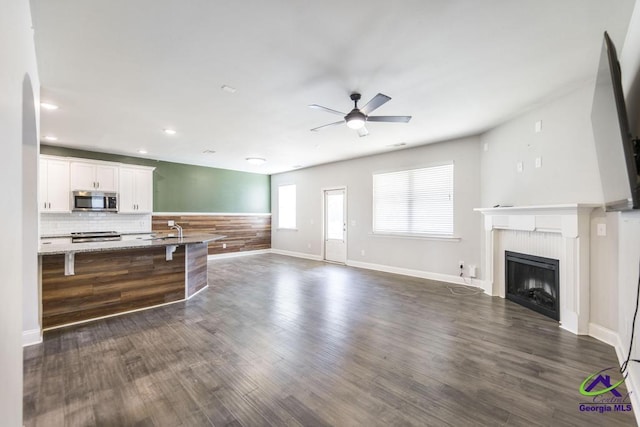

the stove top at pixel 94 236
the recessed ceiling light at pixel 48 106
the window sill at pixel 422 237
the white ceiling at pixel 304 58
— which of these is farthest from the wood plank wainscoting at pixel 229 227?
the window sill at pixel 422 237

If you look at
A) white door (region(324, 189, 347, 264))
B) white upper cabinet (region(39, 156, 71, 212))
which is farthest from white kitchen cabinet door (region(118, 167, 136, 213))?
white door (region(324, 189, 347, 264))

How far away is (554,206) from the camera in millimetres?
3170

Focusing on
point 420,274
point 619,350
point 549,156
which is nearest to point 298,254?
point 420,274

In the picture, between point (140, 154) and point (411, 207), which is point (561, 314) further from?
point (140, 154)

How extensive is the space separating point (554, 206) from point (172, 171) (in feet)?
26.4

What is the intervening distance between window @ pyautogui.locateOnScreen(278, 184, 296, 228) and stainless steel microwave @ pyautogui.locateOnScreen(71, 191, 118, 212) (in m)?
4.55

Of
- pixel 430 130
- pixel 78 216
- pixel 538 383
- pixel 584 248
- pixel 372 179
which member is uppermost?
pixel 430 130

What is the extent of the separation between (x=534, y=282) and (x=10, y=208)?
5245mm

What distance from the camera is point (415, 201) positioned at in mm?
5766

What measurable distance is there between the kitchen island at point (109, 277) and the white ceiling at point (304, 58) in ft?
6.36

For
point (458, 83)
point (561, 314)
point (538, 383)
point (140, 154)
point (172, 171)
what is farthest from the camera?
point (172, 171)

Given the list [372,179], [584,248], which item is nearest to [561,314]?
[584,248]

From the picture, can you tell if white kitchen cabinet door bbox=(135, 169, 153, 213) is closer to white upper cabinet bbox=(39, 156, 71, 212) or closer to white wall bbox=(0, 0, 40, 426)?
white upper cabinet bbox=(39, 156, 71, 212)

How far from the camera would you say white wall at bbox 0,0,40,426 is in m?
1.10
